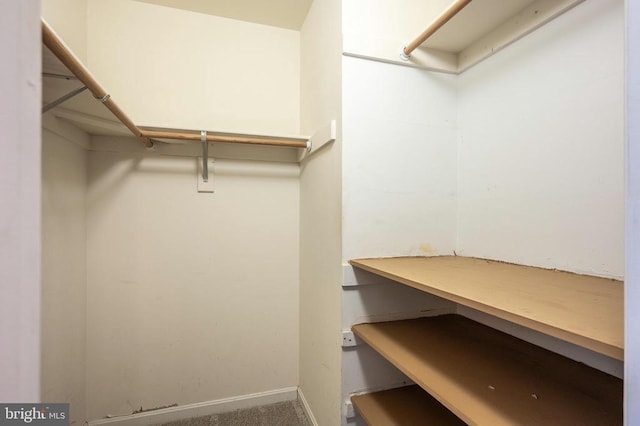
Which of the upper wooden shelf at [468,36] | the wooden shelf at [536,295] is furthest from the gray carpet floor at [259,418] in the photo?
the upper wooden shelf at [468,36]

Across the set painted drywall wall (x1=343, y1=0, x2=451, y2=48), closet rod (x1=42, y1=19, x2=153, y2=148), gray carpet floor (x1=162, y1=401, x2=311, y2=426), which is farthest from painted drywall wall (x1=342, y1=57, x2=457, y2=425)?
closet rod (x1=42, y1=19, x2=153, y2=148)

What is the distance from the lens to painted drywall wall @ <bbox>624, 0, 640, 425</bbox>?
33cm

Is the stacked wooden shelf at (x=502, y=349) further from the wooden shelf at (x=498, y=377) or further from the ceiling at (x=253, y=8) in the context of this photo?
the ceiling at (x=253, y=8)

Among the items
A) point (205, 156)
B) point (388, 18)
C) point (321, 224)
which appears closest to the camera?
point (388, 18)

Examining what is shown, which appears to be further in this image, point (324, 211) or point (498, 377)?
point (324, 211)

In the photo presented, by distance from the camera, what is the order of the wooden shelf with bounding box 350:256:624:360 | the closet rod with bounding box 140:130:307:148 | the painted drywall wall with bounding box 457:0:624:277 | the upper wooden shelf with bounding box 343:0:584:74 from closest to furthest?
the wooden shelf with bounding box 350:256:624:360
the painted drywall wall with bounding box 457:0:624:277
the upper wooden shelf with bounding box 343:0:584:74
the closet rod with bounding box 140:130:307:148

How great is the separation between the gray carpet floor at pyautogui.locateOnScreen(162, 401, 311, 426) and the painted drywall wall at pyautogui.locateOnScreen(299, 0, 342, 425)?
11 centimetres

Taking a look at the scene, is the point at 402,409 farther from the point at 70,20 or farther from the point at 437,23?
the point at 70,20

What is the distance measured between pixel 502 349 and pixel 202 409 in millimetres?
1632

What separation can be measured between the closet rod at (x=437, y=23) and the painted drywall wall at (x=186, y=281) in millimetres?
913

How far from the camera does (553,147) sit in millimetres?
872

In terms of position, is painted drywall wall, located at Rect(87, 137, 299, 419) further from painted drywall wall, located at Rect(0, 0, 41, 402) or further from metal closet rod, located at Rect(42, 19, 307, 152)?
painted drywall wall, located at Rect(0, 0, 41, 402)

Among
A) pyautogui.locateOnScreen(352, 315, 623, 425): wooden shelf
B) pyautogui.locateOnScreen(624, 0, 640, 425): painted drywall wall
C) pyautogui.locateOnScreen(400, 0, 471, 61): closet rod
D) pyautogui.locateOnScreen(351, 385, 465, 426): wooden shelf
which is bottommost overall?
pyautogui.locateOnScreen(351, 385, 465, 426): wooden shelf

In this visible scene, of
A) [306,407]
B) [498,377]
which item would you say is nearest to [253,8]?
[498,377]
